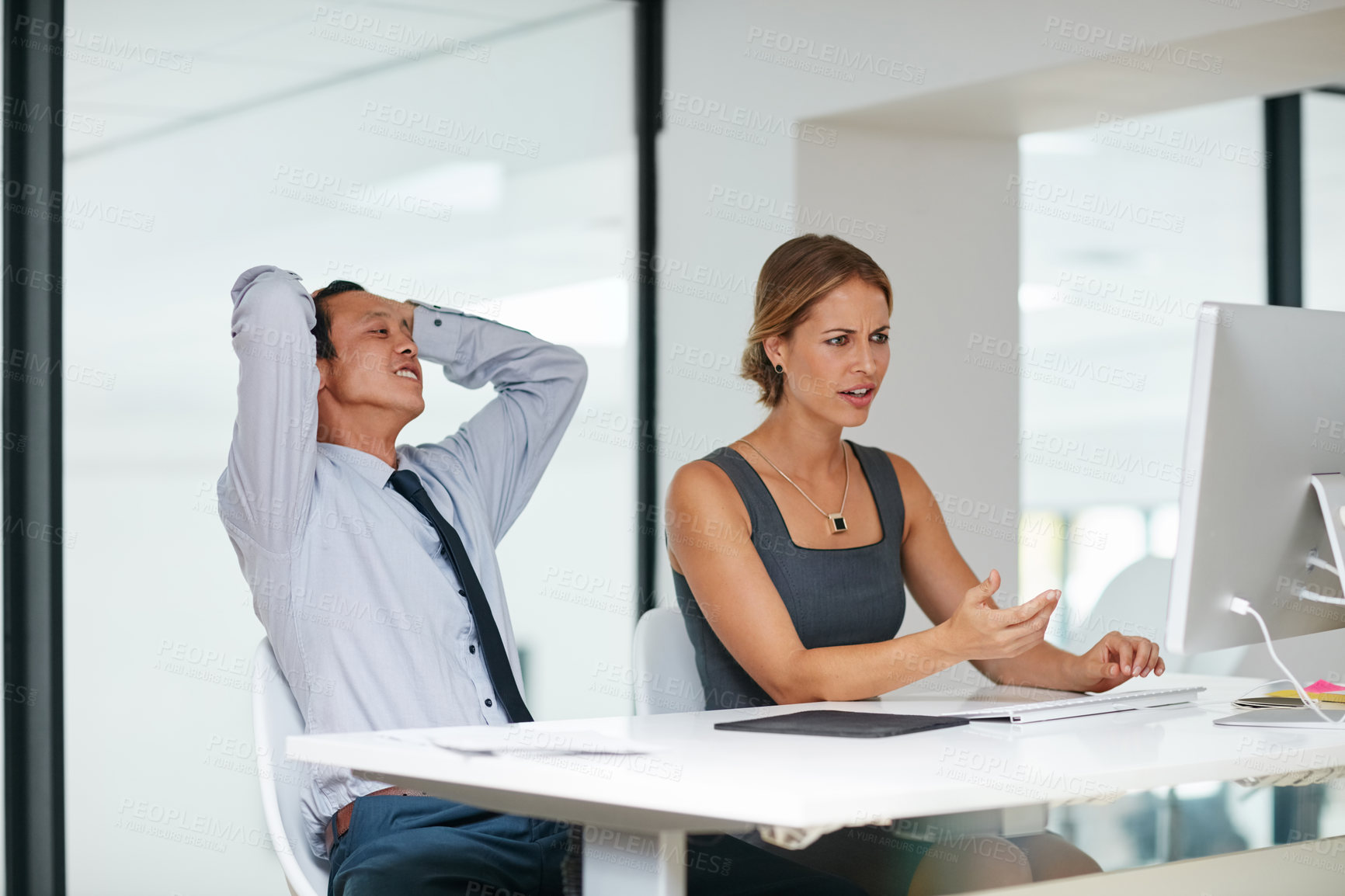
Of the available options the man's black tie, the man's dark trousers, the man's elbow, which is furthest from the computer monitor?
the man's elbow

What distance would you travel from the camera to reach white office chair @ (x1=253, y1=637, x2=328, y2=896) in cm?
174

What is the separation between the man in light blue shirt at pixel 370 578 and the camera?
5.70 ft

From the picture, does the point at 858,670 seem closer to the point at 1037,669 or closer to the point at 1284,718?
the point at 1037,669

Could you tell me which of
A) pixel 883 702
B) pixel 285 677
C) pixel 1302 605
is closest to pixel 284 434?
pixel 285 677

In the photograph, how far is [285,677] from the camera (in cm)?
191

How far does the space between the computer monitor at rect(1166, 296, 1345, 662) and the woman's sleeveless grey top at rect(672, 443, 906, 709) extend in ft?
2.34

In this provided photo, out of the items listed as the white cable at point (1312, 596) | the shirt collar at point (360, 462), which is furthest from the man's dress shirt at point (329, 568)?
the white cable at point (1312, 596)

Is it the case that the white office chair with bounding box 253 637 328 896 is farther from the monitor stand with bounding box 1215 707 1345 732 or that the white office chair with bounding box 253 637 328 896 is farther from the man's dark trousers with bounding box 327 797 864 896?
the monitor stand with bounding box 1215 707 1345 732

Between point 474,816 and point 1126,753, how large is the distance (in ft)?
2.92

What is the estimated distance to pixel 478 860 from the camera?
1.70m

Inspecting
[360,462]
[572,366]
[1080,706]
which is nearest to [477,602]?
[360,462]

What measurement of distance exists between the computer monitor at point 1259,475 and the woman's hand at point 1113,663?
28cm

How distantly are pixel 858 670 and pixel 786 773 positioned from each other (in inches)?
28.6

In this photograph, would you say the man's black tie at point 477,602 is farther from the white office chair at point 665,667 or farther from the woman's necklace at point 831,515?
the woman's necklace at point 831,515
